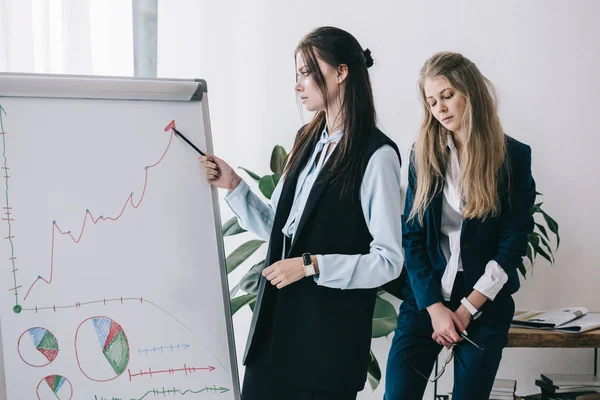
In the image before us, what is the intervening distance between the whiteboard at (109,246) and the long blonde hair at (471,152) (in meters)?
0.66

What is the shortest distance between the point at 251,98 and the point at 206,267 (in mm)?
1393

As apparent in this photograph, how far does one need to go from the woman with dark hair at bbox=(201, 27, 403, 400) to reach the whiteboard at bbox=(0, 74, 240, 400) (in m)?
0.18

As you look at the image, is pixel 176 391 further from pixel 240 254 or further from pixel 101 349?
pixel 240 254

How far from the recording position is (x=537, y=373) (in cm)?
287

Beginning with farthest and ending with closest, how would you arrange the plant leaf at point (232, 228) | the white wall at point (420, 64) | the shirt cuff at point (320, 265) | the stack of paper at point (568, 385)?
the white wall at point (420, 64) < the stack of paper at point (568, 385) < the plant leaf at point (232, 228) < the shirt cuff at point (320, 265)

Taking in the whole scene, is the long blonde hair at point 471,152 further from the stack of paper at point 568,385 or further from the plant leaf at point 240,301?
the stack of paper at point 568,385

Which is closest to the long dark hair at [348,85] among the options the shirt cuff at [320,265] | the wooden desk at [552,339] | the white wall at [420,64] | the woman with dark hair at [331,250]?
the woman with dark hair at [331,250]

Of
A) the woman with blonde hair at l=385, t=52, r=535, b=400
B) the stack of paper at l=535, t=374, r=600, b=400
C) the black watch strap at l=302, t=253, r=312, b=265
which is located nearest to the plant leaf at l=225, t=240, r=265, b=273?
the woman with blonde hair at l=385, t=52, r=535, b=400

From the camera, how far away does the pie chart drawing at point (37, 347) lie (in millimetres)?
1373

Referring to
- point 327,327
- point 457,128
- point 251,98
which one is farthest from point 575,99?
point 327,327

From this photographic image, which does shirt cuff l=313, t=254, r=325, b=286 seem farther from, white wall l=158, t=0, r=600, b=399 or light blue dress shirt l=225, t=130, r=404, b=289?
white wall l=158, t=0, r=600, b=399

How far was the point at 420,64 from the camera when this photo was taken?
279 centimetres

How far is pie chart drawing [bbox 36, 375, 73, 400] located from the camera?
54.2 inches

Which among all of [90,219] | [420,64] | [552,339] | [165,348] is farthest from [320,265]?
[420,64]
